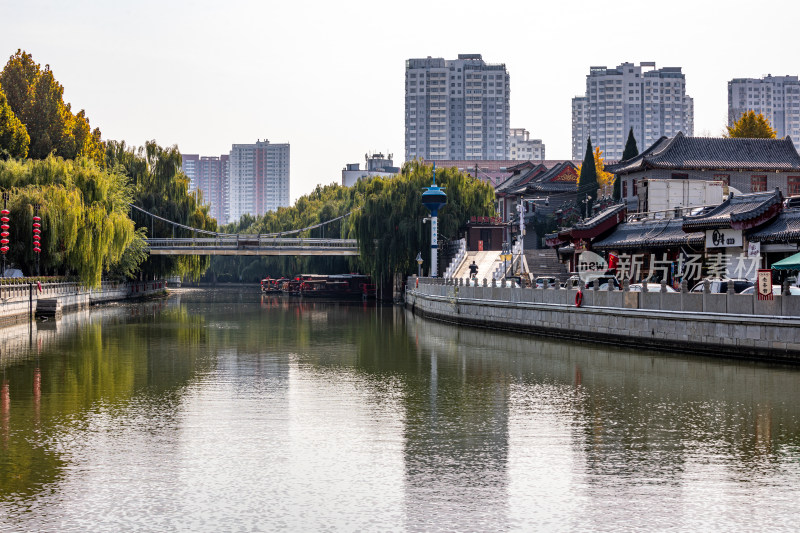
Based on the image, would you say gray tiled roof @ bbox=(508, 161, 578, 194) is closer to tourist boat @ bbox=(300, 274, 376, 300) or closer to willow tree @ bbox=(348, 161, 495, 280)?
tourist boat @ bbox=(300, 274, 376, 300)

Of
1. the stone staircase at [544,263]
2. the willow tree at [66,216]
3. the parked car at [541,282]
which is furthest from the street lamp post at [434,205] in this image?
the willow tree at [66,216]

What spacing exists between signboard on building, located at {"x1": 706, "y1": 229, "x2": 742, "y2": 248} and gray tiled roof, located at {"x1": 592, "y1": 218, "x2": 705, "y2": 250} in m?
0.76

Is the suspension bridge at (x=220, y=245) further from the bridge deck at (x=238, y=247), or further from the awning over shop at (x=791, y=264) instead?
the awning over shop at (x=791, y=264)

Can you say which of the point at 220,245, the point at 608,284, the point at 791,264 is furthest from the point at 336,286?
the point at 791,264

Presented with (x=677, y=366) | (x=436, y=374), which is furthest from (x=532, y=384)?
(x=677, y=366)

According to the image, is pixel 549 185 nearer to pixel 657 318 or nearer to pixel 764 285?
pixel 657 318

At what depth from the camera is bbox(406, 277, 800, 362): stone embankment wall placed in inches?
1025

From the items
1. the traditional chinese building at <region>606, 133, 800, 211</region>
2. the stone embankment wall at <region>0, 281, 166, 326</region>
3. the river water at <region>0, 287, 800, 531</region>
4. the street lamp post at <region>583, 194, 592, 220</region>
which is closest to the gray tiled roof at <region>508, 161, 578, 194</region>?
the street lamp post at <region>583, 194, 592, 220</region>

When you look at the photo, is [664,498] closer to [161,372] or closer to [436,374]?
[436,374]

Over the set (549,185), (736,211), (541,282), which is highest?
(549,185)

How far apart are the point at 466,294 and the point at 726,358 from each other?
19.2 metres

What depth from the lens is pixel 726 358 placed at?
27.2 metres

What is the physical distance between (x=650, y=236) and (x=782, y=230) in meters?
9.71

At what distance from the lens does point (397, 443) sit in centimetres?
1489
